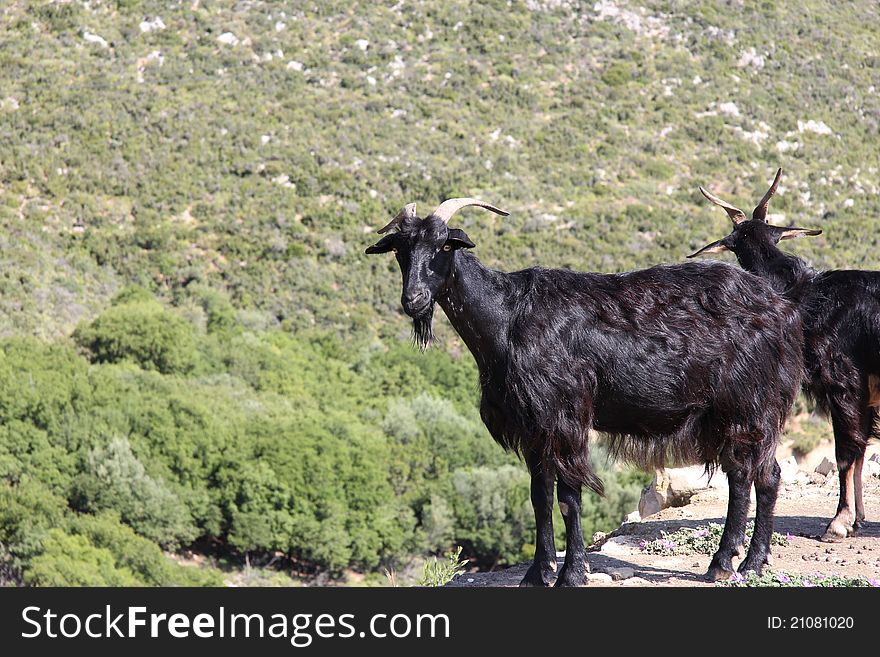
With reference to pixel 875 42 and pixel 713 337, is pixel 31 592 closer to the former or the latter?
pixel 713 337

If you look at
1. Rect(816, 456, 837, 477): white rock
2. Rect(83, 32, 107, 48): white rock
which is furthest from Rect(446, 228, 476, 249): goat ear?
Rect(83, 32, 107, 48): white rock

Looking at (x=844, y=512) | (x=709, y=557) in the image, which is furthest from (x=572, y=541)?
(x=844, y=512)

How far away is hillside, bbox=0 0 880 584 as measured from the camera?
26.4 meters

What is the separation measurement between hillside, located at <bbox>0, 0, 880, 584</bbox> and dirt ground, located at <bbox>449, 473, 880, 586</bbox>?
862 cm

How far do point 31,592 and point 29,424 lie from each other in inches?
839

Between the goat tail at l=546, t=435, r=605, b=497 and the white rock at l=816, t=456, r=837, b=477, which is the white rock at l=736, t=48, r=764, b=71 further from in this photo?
the goat tail at l=546, t=435, r=605, b=497

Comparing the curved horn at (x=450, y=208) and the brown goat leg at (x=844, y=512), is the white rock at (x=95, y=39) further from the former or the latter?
the brown goat leg at (x=844, y=512)

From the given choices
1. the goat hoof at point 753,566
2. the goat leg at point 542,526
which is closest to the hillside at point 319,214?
the goat hoof at point 753,566

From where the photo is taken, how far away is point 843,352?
8.95 meters

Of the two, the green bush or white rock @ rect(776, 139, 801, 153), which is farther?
white rock @ rect(776, 139, 801, 153)

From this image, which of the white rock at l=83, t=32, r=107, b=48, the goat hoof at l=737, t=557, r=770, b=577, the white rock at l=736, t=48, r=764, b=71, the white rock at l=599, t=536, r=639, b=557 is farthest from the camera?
the white rock at l=736, t=48, r=764, b=71

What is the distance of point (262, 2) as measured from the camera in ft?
179

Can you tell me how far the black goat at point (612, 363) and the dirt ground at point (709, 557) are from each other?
1.64 feet

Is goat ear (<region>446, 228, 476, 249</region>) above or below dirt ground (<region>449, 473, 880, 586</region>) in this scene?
above
